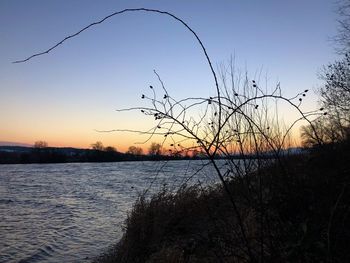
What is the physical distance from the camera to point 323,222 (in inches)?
127

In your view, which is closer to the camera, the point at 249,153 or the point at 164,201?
the point at 249,153

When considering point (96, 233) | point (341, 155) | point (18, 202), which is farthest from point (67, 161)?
point (341, 155)

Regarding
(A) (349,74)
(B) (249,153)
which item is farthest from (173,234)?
(A) (349,74)

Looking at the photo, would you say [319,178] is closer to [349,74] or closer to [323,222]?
[323,222]

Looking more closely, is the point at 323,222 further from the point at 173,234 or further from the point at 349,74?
the point at 349,74

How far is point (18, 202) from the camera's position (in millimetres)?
30062

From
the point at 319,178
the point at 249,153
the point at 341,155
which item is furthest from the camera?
the point at 341,155

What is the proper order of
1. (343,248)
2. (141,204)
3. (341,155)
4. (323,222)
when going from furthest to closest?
(141,204) < (341,155) < (323,222) < (343,248)

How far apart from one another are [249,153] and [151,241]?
5957 millimetres

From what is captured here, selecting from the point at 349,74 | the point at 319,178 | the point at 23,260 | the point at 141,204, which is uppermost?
the point at 349,74

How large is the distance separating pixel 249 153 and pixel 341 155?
4.81 ft

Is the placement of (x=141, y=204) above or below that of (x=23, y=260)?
above

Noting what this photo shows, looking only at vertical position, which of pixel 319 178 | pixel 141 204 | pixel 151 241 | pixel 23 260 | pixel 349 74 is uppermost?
pixel 349 74

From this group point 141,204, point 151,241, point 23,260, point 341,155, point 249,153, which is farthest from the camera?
point 23,260
